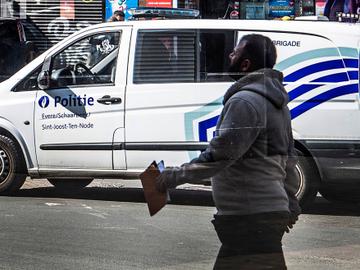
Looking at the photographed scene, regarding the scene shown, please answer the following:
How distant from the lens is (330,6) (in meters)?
4.90

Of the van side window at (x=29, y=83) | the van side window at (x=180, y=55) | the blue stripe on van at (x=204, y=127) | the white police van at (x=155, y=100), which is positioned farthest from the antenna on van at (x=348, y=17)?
the van side window at (x=29, y=83)

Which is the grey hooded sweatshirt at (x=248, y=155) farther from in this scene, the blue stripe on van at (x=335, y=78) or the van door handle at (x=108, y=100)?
the van door handle at (x=108, y=100)

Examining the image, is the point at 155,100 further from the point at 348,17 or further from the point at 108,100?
the point at 348,17

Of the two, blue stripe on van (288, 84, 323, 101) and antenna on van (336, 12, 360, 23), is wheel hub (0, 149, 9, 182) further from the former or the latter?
antenna on van (336, 12, 360, 23)

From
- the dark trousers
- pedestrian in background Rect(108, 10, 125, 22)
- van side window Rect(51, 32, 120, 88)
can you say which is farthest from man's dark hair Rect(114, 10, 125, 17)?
the dark trousers

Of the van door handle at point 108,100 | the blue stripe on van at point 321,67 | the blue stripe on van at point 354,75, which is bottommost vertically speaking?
the van door handle at point 108,100

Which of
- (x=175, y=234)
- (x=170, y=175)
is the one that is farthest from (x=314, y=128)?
(x=170, y=175)

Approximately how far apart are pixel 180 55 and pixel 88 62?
3.11ft

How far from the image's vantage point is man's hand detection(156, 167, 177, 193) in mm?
2629

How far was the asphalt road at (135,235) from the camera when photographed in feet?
14.5

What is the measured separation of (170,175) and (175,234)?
208cm

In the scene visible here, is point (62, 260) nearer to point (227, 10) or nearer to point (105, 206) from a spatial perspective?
point (105, 206)

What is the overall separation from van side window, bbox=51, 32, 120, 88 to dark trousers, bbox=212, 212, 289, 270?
319 cm

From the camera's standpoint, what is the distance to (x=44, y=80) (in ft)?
19.5
